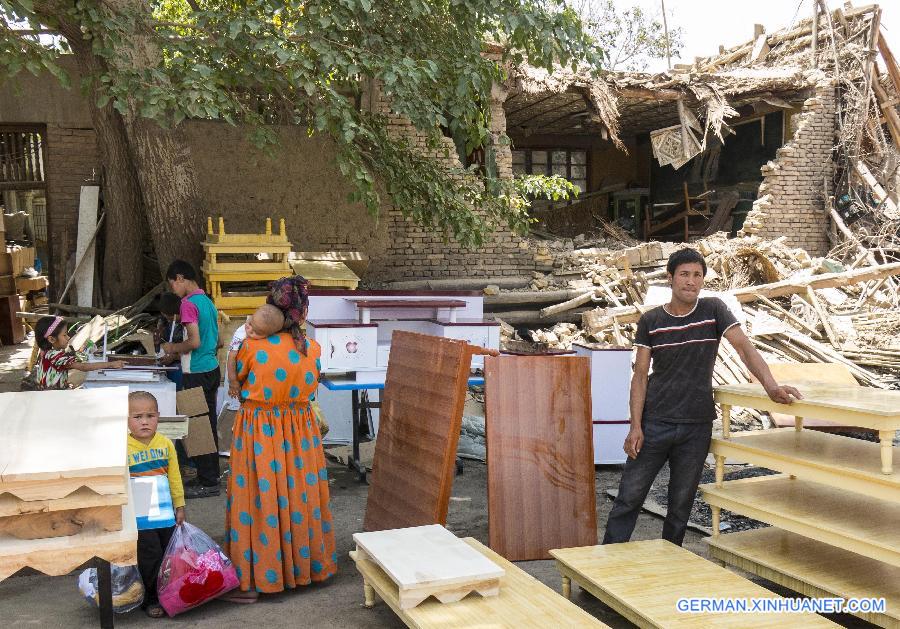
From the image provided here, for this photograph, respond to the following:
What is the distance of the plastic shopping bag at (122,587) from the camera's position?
4.14 metres

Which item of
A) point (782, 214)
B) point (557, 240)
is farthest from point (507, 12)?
point (782, 214)

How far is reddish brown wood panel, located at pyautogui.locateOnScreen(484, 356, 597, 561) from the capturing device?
4945 mm

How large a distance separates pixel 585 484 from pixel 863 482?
179cm

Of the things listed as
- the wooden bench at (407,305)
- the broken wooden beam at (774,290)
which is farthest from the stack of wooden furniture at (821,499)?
the broken wooden beam at (774,290)

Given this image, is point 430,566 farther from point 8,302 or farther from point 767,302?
point 8,302

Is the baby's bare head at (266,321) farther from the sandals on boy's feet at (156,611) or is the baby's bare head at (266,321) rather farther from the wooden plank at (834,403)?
the wooden plank at (834,403)

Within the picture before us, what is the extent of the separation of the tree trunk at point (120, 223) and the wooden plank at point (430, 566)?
22.2 ft

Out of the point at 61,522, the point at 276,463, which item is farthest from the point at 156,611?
the point at 61,522

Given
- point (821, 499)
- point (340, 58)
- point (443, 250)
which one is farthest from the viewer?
point (443, 250)

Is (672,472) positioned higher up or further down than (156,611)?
higher up

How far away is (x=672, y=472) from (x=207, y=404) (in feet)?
12.1

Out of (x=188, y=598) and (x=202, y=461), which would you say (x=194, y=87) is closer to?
(x=202, y=461)

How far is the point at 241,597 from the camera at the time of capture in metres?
4.31

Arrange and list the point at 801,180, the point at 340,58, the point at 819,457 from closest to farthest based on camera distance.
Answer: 1. the point at 819,457
2. the point at 340,58
3. the point at 801,180
